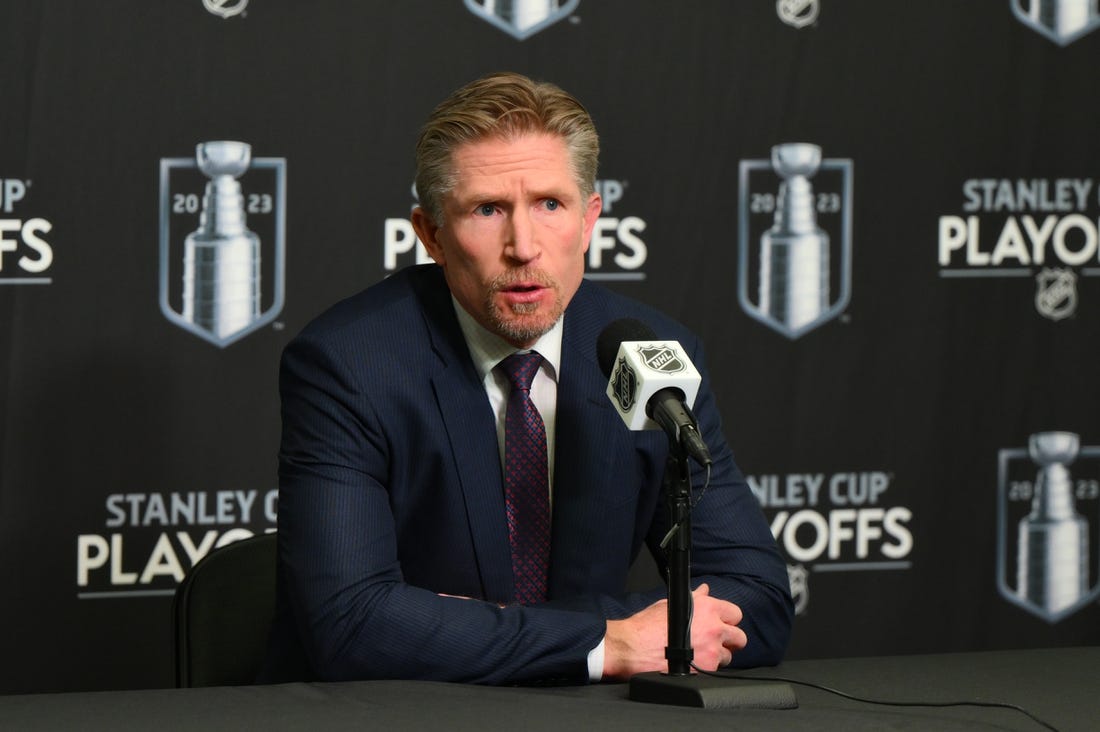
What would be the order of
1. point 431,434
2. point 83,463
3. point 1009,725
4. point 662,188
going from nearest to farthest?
point 1009,725, point 431,434, point 83,463, point 662,188

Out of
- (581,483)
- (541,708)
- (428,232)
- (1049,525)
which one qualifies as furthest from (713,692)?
(1049,525)

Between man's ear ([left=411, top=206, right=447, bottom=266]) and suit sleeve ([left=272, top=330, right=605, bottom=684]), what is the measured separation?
0.26 meters

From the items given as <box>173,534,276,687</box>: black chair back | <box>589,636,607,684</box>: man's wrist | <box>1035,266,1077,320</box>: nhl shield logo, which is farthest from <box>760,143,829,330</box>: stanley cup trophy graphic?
<box>589,636,607,684</box>: man's wrist

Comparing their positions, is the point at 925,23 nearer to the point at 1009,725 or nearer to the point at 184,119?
the point at 184,119

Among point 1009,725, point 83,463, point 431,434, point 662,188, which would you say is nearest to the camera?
point 1009,725

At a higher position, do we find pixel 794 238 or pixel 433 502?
pixel 794 238

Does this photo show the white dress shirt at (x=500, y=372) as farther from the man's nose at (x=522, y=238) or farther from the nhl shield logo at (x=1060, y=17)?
the nhl shield logo at (x=1060, y=17)

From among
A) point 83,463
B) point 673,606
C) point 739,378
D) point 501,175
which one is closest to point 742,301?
point 739,378

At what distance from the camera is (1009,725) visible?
1.59 m

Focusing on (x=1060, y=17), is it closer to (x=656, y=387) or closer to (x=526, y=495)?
(x=526, y=495)

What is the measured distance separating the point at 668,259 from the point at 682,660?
1931 millimetres

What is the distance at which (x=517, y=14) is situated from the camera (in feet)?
11.1

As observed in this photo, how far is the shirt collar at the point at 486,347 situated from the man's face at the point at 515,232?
44 millimetres

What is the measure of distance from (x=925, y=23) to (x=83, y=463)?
2.31 meters
